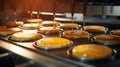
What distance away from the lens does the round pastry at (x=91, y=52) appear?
1.26 meters

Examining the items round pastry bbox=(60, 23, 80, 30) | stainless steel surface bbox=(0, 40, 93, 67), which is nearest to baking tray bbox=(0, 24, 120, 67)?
stainless steel surface bbox=(0, 40, 93, 67)

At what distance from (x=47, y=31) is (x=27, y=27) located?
36 centimetres

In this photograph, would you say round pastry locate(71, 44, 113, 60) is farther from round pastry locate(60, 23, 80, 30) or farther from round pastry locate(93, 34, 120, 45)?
round pastry locate(60, 23, 80, 30)

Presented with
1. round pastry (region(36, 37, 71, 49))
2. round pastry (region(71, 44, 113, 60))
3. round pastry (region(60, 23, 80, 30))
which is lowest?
round pastry (region(71, 44, 113, 60))

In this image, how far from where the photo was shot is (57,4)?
2205 mm

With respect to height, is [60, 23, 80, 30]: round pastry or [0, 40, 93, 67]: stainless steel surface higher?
[60, 23, 80, 30]: round pastry

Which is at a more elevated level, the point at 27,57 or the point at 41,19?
the point at 41,19

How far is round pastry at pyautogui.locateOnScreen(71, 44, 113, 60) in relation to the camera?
49.7 inches

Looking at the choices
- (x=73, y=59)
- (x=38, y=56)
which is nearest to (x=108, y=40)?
(x=73, y=59)

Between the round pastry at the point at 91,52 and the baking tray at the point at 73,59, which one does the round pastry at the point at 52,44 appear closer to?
the baking tray at the point at 73,59

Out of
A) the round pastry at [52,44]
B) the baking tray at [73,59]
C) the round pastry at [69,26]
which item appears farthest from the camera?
the round pastry at [69,26]

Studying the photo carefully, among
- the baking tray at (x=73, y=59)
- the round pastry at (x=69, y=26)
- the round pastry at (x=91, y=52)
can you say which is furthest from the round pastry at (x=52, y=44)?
the round pastry at (x=69, y=26)

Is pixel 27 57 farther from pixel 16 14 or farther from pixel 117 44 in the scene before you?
pixel 16 14

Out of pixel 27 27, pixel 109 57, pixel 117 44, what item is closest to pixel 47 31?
pixel 27 27
